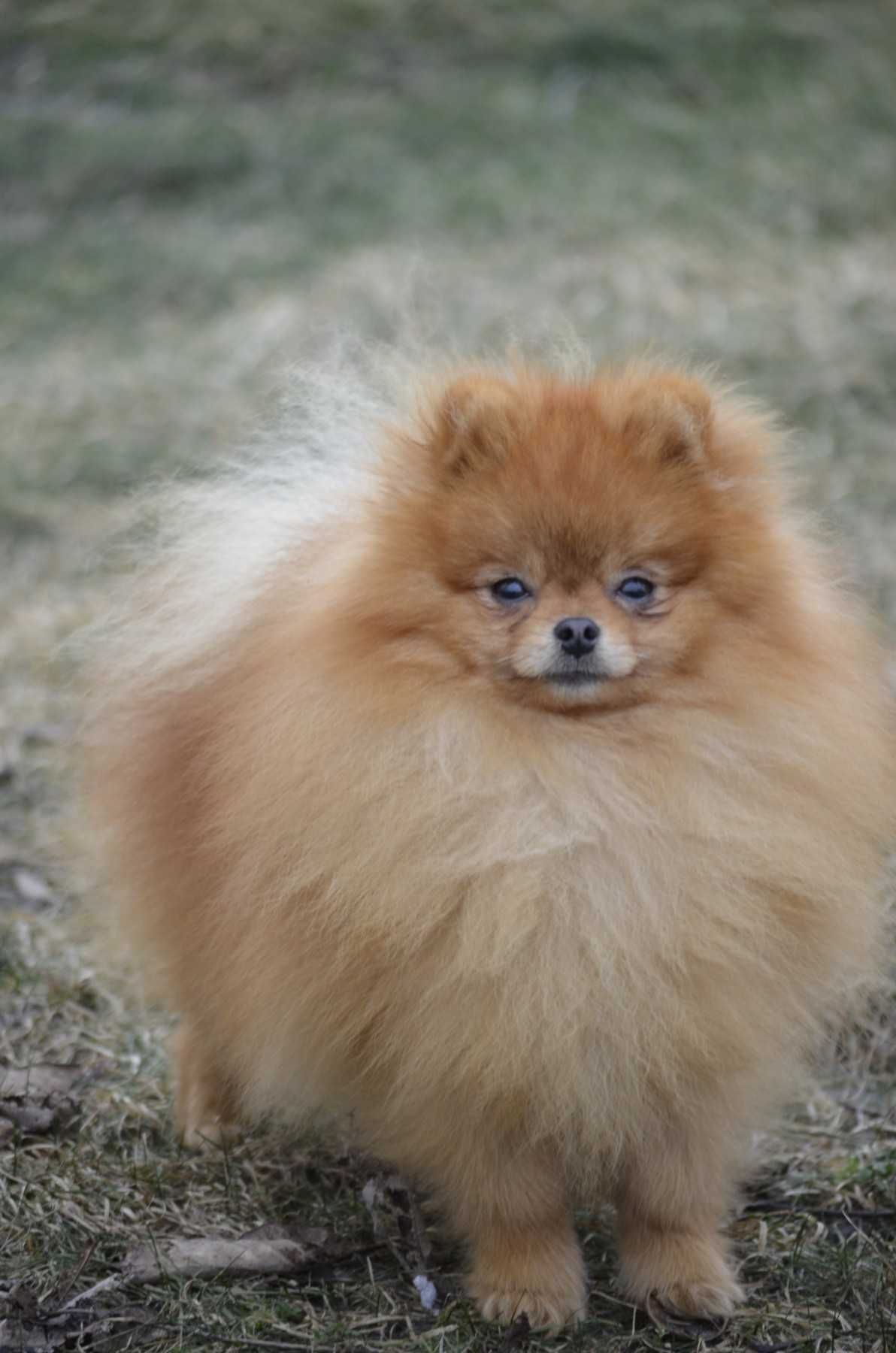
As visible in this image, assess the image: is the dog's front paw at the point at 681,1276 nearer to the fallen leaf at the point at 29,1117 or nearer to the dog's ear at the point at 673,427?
the fallen leaf at the point at 29,1117

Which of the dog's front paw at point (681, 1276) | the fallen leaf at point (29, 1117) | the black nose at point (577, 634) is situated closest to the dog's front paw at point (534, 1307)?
the dog's front paw at point (681, 1276)

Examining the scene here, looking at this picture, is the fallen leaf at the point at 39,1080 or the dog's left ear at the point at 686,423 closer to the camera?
the dog's left ear at the point at 686,423

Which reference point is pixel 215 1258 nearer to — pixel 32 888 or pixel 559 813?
pixel 559 813

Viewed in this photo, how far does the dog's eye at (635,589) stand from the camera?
2395 millimetres

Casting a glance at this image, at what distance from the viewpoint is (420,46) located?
10.4 m

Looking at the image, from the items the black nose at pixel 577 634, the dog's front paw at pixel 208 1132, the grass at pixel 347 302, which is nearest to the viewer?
the black nose at pixel 577 634

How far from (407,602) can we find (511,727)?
0.25 metres

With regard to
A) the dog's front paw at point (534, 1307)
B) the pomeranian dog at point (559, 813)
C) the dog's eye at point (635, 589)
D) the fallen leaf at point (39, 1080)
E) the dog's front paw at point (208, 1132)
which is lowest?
the dog's front paw at point (208, 1132)

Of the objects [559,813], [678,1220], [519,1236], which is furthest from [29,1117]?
[559,813]

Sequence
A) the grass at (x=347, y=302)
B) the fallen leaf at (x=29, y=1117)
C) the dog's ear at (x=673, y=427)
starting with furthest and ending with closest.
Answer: the fallen leaf at (x=29, y=1117) < the grass at (x=347, y=302) < the dog's ear at (x=673, y=427)

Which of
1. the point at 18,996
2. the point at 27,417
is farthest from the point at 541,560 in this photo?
the point at 27,417

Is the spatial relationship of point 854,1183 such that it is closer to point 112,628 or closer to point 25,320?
point 112,628

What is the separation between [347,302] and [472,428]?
566 centimetres

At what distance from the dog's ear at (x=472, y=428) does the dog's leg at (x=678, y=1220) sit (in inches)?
43.2
